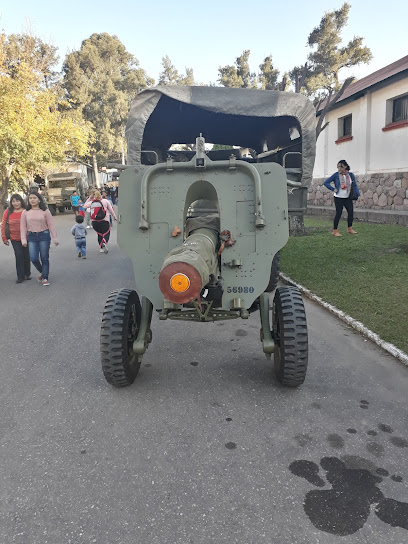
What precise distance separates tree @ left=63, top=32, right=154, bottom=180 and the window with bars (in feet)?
110

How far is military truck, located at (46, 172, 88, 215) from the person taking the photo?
→ 85.8 feet

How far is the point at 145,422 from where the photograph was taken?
3.00 m

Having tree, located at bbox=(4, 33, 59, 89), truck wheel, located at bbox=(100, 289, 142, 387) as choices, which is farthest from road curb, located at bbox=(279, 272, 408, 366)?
tree, located at bbox=(4, 33, 59, 89)

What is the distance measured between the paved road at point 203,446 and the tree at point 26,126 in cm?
1820

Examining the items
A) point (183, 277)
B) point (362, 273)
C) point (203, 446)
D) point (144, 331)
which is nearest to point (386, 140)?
point (362, 273)

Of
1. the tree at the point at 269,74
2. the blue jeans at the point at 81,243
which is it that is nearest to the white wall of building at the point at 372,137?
the blue jeans at the point at 81,243

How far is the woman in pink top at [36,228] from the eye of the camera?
722cm

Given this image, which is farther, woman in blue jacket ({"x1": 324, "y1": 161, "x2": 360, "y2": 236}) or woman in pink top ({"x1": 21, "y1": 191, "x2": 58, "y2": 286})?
woman in blue jacket ({"x1": 324, "y1": 161, "x2": 360, "y2": 236})

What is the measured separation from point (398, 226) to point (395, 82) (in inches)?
186

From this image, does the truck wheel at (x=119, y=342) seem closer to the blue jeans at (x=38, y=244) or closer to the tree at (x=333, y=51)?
the blue jeans at (x=38, y=244)

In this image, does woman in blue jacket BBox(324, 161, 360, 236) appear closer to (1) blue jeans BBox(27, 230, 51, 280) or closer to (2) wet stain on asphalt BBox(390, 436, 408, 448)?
(1) blue jeans BBox(27, 230, 51, 280)

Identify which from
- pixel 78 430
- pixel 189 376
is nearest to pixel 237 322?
pixel 189 376

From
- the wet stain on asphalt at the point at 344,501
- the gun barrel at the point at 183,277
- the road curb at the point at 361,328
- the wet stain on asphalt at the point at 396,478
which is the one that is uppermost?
the gun barrel at the point at 183,277

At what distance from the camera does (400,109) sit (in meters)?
13.5
